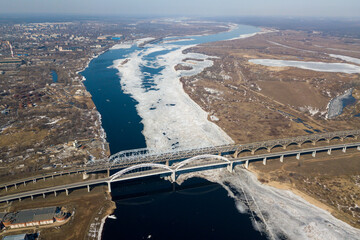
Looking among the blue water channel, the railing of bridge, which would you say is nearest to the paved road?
the railing of bridge

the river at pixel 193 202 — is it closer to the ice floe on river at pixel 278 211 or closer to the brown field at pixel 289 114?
the ice floe on river at pixel 278 211

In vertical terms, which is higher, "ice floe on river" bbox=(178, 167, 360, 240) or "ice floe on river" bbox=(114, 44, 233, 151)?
"ice floe on river" bbox=(114, 44, 233, 151)

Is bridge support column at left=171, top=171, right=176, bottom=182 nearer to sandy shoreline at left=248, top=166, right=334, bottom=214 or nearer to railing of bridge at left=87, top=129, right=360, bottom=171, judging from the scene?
railing of bridge at left=87, top=129, right=360, bottom=171

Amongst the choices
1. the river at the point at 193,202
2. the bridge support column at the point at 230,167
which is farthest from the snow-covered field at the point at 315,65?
the bridge support column at the point at 230,167

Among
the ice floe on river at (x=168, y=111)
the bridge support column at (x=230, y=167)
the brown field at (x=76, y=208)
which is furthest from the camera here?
the ice floe on river at (x=168, y=111)

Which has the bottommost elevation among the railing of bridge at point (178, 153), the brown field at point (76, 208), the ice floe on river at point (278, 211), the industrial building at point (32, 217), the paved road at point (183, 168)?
the ice floe on river at point (278, 211)

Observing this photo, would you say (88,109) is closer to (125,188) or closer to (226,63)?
(125,188)

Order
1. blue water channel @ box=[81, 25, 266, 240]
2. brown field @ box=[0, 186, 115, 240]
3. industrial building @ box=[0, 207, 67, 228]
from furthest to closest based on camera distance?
blue water channel @ box=[81, 25, 266, 240] → industrial building @ box=[0, 207, 67, 228] → brown field @ box=[0, 186, 115, 240]

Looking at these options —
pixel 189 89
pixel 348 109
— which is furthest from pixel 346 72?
pixel 189 89

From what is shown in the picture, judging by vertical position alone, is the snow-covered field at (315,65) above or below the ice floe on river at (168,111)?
above
